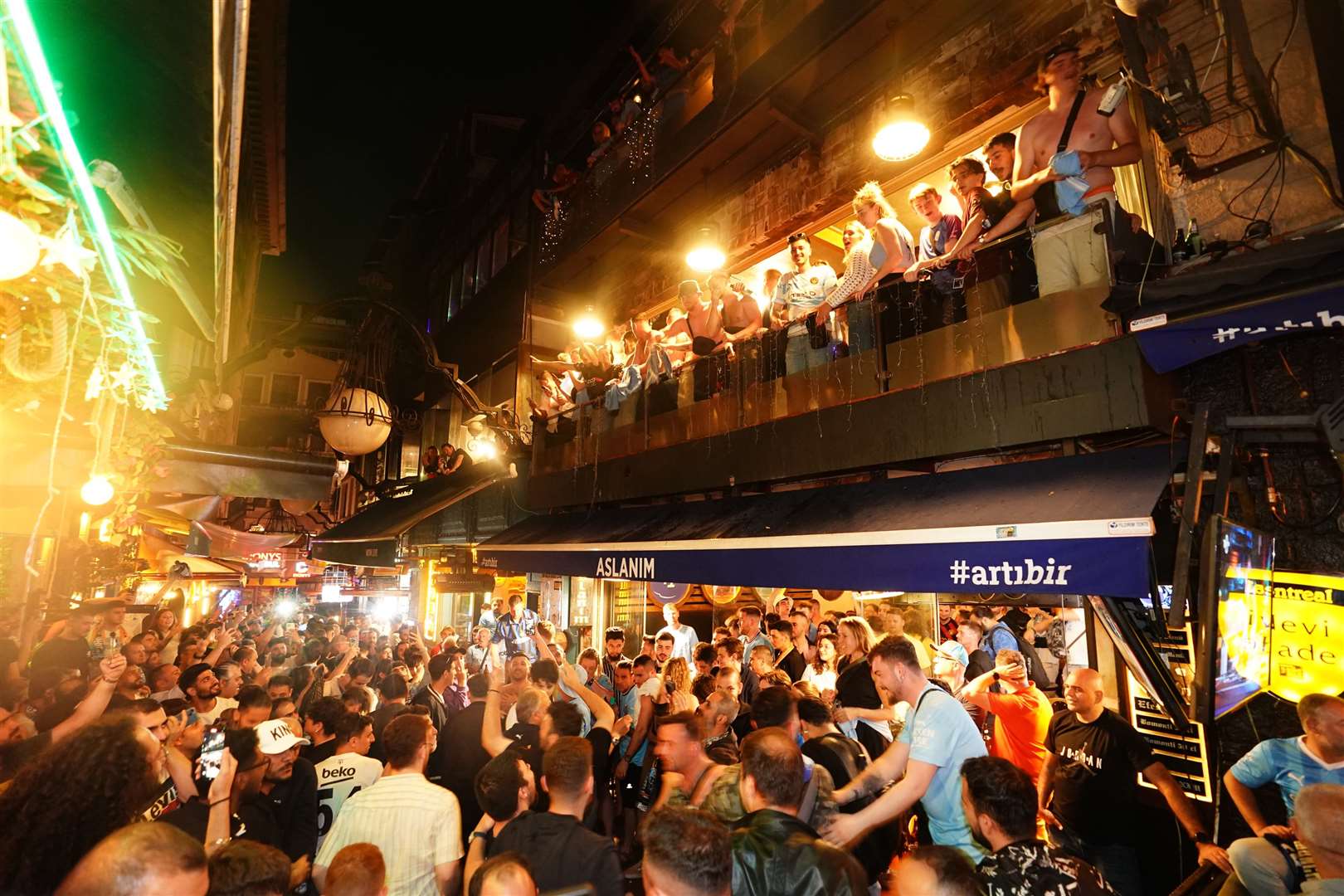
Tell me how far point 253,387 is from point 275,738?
28.3 m

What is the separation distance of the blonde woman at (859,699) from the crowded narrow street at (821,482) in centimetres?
5

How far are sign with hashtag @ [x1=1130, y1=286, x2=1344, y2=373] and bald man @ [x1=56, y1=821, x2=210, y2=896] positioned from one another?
6.05 meters

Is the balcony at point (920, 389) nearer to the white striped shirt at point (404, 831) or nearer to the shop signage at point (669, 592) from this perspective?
the shop signage at point (669, 592)

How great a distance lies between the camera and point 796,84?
8.70 meters

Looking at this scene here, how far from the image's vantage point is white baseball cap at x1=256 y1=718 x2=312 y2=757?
421 centimetres

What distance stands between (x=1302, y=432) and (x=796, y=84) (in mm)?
6868

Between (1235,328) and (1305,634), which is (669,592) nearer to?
(1305,634)

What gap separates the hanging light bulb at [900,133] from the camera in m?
6.75

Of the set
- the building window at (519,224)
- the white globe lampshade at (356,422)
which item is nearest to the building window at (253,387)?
the building window at (519,224)

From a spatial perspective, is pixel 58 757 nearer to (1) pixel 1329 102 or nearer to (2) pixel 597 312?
(1) pixel 1329 102

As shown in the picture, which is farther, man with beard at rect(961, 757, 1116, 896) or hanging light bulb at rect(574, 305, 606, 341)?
hanging light bulb at rect(574, 305, 606, 341)

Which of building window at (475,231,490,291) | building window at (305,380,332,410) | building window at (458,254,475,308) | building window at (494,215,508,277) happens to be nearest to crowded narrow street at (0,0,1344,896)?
building window at (494,215,508,277)

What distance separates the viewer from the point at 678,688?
7.53m

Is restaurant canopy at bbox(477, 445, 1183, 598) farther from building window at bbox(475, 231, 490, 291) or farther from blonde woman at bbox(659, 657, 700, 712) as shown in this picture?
building window at bbox(475, 231, 490, 291)
